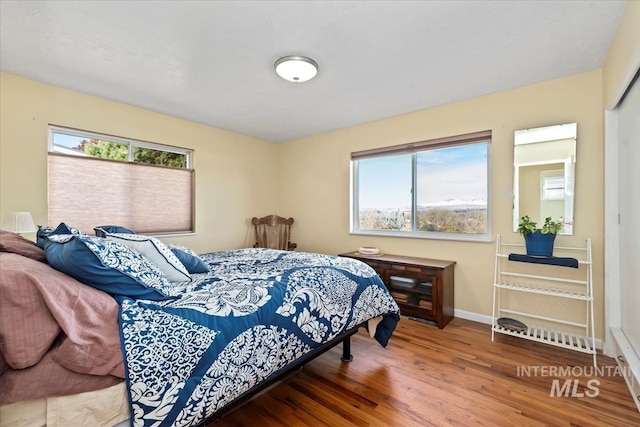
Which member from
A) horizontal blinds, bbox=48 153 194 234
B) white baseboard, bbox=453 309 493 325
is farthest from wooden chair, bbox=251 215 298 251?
white baseboard, bbox=453 309 493 325

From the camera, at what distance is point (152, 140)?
343 centimetres

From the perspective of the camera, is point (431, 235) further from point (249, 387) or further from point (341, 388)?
point (249, 387)

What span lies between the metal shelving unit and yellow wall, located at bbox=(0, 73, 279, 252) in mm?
3455

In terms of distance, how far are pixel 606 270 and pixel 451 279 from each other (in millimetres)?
1257

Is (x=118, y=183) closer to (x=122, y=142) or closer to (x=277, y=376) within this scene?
(x=122, y=142)

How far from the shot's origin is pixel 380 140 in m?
3.82

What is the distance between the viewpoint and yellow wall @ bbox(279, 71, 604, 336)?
Answer: 250cm

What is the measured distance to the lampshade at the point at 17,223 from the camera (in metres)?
2.26

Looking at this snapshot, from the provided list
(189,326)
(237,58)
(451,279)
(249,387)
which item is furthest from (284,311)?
(451,279)

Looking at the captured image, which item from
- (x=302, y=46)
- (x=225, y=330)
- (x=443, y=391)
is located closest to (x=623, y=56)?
(x=302, y=46)

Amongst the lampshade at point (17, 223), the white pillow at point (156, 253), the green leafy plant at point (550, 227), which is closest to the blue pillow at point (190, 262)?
the white pillow at point (156, 253)

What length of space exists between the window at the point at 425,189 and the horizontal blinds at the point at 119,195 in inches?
95.0

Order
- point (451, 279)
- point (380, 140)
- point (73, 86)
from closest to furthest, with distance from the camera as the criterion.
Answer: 1. point (73, 86)
2. point (451, 279)
3. point (380, 140)

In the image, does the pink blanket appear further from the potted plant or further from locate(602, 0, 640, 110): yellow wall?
the potted plant
